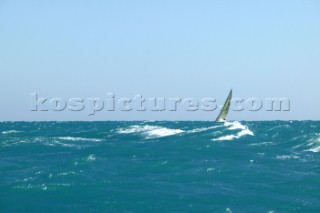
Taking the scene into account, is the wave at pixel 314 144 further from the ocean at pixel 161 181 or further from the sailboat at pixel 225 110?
the sailboat at pixel 225 110

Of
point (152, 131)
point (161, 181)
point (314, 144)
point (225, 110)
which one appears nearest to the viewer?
point (161, 181)

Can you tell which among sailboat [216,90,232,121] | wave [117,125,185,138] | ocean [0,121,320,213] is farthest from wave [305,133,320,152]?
sailboat [216,90,232,121]

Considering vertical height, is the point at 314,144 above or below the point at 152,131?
below

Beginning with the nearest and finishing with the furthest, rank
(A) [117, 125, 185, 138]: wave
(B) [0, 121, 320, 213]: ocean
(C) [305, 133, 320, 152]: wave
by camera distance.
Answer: (B) [0, 121, 320, 213]: ocean → (C) [305, 133, 320, 152]: wave → (A) [117, 125, 185, 138]: wave

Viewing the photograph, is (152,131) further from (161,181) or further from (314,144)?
(161,181)

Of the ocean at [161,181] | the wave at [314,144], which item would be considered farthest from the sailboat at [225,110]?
the ocean at [161,181]

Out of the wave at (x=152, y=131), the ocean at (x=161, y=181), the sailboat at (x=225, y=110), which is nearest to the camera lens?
the ocean at (x=161, y=181)

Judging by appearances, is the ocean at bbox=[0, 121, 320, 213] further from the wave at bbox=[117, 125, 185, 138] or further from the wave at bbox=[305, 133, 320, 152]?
the wave at bbox=[117, 125, 185, 138]

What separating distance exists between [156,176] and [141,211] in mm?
7186

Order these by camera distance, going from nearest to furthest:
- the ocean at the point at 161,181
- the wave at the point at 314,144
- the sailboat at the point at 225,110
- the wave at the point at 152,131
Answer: the ocean at the point at 161,181 < the wave at the point at 314,144 < the wave at the point at 152,131 < the sailboat at the point at 225,110

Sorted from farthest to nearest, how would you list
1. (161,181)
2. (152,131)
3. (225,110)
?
(225,110)
(152,131)
(161,181)

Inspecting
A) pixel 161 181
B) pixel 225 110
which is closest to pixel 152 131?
pixel 225 110

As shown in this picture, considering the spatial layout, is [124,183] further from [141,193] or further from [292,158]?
Answer: [292,158]

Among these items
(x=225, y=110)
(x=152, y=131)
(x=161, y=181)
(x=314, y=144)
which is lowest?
(x=161, y=181)
